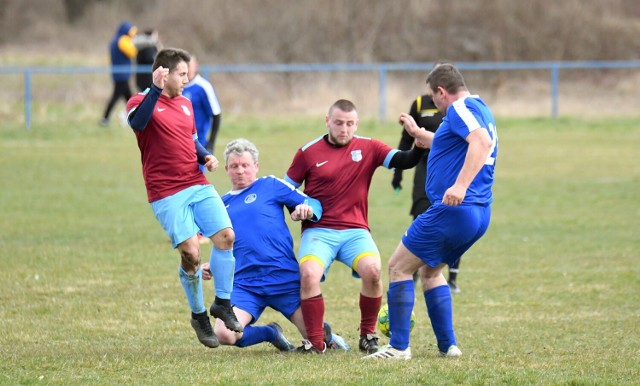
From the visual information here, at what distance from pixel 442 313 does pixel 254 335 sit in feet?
4.31

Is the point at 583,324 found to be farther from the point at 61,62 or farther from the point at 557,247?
the point at 61,62

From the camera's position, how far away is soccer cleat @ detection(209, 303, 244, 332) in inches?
268

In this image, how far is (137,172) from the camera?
Answer: 19.5 meters

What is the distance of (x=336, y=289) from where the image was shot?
1019cm

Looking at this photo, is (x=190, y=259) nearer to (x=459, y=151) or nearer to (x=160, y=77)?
(x=160, y=77)

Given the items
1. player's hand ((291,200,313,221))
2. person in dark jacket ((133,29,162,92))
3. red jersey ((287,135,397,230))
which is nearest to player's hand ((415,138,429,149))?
red jersey ((287,135,397,230))

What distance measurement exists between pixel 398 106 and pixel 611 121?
5.71m

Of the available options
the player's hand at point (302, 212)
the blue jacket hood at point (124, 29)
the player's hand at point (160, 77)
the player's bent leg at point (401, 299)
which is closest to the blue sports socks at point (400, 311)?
the player's bent leg at point (401, 299)

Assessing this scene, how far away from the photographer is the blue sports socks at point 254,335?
716cm

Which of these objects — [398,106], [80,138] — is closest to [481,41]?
[398,106]

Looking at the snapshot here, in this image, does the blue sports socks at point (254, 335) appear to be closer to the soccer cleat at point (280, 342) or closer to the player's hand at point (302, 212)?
the soccer cleat at point (280, 342)

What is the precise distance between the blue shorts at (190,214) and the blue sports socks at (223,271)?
17 centimetres

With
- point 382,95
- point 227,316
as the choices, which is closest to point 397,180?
point 227,316

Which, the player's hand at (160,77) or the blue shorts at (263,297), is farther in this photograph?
the blue shorts at (263,297)
